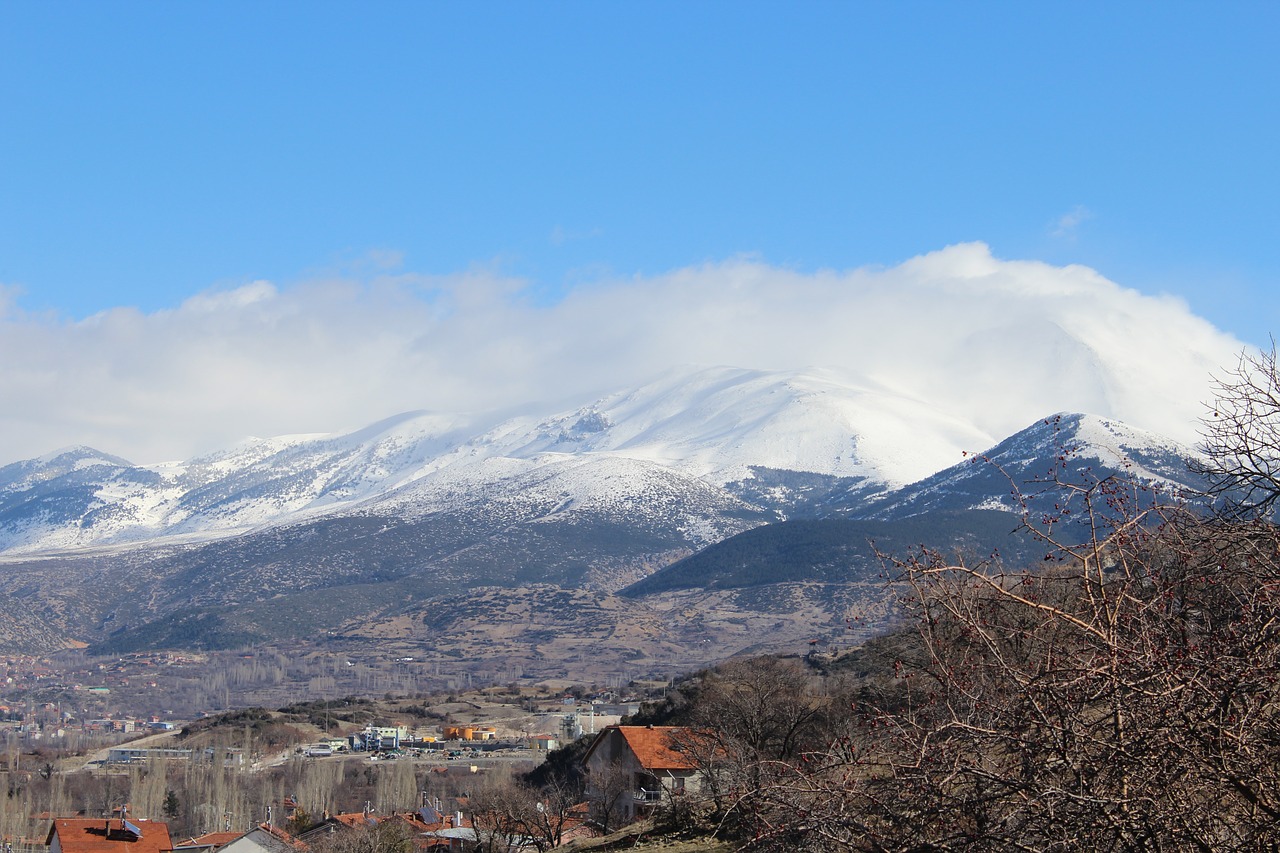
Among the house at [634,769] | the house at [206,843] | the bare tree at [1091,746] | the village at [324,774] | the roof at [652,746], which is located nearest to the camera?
the bare tree at [1091,746]

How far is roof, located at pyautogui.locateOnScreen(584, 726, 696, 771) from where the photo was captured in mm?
46969

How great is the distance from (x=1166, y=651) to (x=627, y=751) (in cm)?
4527

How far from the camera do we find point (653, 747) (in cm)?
5009

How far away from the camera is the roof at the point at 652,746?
46969 mm

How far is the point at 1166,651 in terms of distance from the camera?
21.6 ft

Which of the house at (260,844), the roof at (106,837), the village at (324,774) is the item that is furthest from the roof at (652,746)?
the roof at (106,837)

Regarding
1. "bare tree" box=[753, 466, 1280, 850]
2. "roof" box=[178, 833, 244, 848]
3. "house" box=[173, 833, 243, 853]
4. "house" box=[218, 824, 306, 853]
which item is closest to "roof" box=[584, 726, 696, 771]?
"house" box=[218, 824, 306, 853]

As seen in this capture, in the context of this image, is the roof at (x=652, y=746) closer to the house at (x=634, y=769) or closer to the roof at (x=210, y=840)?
the house at (x=634, y=769)

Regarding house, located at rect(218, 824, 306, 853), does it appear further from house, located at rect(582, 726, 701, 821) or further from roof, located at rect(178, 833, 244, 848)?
house, located at rect(582, 726, 701, 821)

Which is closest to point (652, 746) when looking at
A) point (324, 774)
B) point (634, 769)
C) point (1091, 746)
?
point (634, 769)

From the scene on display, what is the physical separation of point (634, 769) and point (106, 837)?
28085 mm

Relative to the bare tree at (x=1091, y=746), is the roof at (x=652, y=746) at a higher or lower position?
lower

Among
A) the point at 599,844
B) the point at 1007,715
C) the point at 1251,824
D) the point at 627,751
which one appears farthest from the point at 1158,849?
the point at 627,751

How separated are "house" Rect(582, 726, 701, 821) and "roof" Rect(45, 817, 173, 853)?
22.8 meters
